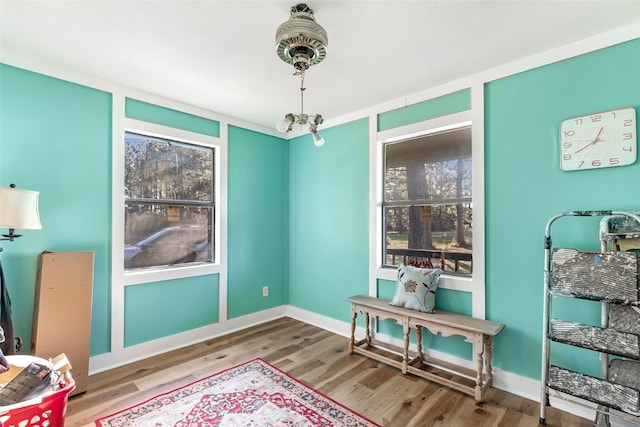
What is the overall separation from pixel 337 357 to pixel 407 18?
2748 mm

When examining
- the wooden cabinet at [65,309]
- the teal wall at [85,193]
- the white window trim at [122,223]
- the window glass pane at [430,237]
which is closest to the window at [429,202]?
the window glass pane at [430,237]

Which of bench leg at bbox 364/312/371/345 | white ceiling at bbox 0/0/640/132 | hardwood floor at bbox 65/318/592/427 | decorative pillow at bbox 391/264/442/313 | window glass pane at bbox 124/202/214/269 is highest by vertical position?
white ceiling at bbox 0/0/640/132

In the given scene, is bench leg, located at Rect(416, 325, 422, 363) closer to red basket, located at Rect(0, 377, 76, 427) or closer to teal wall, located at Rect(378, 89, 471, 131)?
teal wall, located at Rect(378, 89, 471, 131)

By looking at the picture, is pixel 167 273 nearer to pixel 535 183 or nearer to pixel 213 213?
pixel 213 213

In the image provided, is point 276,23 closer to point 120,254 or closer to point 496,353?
point 120,254

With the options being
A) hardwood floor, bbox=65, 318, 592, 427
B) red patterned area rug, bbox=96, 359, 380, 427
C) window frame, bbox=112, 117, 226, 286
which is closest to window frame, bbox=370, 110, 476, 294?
hardwood floor, bbox=65, 318, 592, 427

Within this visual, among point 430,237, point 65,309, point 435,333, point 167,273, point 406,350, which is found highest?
point 430,237

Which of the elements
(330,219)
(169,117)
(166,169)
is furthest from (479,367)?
(169,117)

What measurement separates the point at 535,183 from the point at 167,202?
10.7 feet

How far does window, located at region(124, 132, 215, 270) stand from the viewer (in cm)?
292

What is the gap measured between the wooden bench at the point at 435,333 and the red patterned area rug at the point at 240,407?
72 centimetres

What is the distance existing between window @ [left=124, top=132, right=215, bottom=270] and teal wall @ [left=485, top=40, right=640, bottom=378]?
2799 mm

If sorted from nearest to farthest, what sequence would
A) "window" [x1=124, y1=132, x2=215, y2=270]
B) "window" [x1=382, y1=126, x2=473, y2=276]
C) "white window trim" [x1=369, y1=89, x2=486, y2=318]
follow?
"white window trim" [x1=369, y1=89, x2=486, y2=318]
"window" [x1=382, y1=126, x2=473, y2=276]
"window" [x1=124, y1=132, x2=215, y2=270]

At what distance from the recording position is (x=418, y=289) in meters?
2.65
